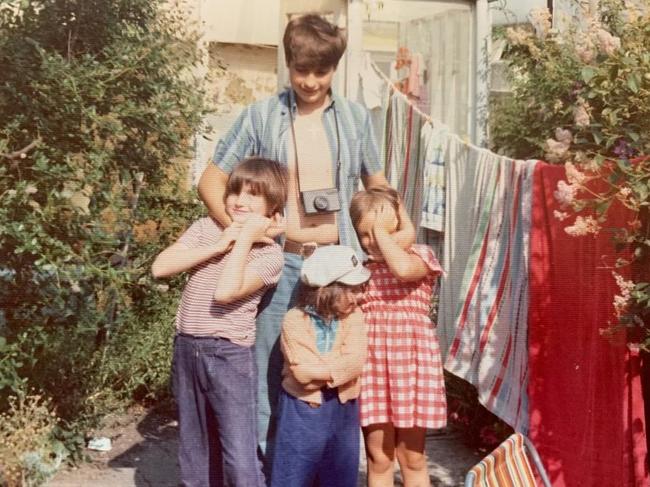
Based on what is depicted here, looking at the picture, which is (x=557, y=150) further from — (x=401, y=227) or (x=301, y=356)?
(x=301, y=356)

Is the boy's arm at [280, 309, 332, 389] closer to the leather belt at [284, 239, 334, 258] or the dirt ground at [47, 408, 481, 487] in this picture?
the leather belt at [284, 239, 334, 258]

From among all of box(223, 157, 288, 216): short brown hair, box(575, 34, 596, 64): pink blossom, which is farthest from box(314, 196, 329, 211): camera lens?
box(575, 34, 596, 64): pink blossom

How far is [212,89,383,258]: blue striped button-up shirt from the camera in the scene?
344 centimetres

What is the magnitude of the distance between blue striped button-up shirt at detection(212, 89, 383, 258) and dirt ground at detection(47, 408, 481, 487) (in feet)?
5.03

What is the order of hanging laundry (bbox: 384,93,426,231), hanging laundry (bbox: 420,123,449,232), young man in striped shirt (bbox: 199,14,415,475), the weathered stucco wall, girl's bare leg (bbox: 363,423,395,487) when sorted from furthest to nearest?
1. the weathered stucco wall
2. hanging laundry (bbox: 384,93,426,231)
3. hanging laundry (bbox: 420,123,449,232)
4. girl's bare leg (bbox: 363,423,395,487)
5. young man in striped shirt (bbox: 199,14,415,475)

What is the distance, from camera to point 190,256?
3.24 meters

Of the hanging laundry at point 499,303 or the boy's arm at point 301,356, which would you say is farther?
the hanging laundry at point 499,303

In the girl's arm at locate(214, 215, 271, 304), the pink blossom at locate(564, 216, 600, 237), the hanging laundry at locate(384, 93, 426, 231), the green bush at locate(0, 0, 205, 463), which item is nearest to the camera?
the pink blossom at locate(564, 216, 600, 237)

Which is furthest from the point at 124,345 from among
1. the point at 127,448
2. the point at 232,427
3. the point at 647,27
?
the point at 647,27

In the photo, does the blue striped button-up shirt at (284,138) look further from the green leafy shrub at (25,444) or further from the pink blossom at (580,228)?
the green leafy shrub at (25,444)

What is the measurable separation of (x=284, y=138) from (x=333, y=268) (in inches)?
22.3

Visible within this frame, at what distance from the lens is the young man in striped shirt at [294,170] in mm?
3402

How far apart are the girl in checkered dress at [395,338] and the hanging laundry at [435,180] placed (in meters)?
1.64

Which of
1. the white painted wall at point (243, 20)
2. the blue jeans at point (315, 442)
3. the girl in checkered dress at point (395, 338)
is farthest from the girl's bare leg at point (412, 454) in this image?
the white painted wall at point (243, 20)
